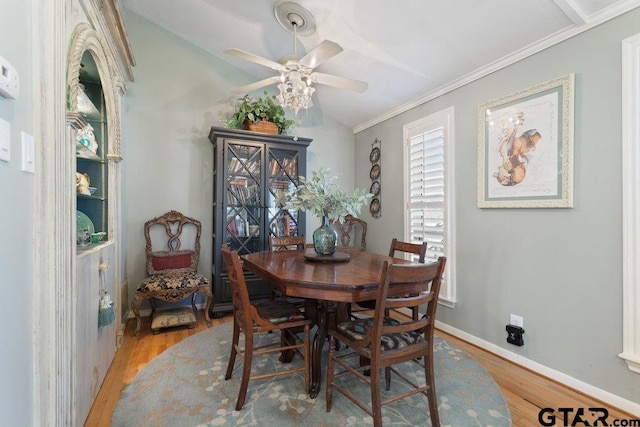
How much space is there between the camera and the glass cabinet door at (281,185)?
3562mm

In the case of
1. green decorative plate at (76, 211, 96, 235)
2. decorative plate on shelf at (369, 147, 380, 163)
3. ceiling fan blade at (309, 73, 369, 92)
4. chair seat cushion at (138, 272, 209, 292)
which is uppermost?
ceiling fan blade at (309, 73, 369, 92)

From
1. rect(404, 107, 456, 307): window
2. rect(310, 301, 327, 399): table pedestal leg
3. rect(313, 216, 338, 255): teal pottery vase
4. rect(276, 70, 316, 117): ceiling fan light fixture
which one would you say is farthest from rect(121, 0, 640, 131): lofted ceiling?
rect(310, 301, 327, 399): table pedestal leg

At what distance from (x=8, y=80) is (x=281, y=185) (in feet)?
9.08

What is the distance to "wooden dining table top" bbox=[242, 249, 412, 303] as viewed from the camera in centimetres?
156

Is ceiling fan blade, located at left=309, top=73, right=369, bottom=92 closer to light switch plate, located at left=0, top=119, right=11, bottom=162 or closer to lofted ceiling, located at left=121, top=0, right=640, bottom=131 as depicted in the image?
lofted ceiling, located at left=121, top=0, right=640, bottom=131

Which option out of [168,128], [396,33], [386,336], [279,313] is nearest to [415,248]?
[386,336]

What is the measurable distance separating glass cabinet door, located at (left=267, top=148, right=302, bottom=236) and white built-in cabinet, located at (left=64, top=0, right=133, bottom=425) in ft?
5.01

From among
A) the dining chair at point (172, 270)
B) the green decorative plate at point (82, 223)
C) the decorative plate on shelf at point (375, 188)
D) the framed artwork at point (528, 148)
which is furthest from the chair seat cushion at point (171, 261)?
the framed artwork at point (528, 148)

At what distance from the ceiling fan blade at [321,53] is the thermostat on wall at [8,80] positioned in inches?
59.1

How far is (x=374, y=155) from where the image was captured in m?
3.98

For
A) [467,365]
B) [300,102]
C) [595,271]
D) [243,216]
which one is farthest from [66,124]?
[595,271]

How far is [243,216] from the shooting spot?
3486mm

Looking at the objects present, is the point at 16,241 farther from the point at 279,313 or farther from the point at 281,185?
the point at 281,185

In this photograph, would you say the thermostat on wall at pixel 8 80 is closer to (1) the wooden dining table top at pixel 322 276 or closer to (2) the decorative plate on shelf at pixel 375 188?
(1) the wooden dining table top at pixel 322 276
